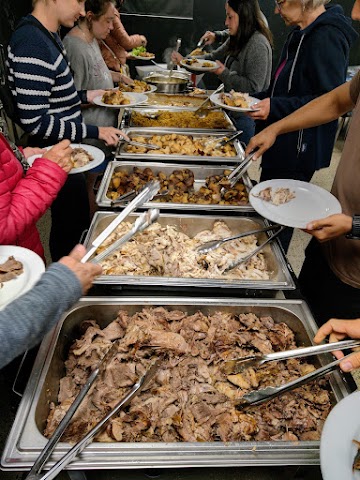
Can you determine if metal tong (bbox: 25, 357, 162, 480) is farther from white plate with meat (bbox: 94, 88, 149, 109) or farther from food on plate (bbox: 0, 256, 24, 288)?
white plate with meat (bbox: 94, 88, 149, 109)

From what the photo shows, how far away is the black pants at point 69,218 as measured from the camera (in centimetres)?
268

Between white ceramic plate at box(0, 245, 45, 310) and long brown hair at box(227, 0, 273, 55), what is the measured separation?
3344 millimetres

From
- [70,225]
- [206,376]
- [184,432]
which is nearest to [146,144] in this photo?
[70,225]

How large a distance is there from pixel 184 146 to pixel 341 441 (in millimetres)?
2362

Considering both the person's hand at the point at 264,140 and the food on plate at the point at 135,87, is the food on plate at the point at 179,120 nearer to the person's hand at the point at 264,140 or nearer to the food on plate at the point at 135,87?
the food on plate at the point at 135,87

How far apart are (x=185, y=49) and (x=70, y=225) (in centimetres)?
595

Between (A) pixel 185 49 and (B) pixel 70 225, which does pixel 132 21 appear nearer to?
(A) pixel 185 49

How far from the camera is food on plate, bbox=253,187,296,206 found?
6.09 feet

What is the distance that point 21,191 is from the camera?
149 centimetres

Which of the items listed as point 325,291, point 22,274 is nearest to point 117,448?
point 22,274

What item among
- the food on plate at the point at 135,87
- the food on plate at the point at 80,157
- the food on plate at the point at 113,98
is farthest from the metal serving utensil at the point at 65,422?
the food on plate at the point at 135,87

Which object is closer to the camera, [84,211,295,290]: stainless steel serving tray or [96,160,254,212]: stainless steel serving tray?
[84,211,295,290]: stainless steel serving tray

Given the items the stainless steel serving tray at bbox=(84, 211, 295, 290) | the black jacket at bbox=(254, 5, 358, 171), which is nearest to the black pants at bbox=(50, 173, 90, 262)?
the stainless steel serving tray at bbox=(84, 211, 295, 290)

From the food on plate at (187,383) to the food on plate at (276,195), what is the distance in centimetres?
67
